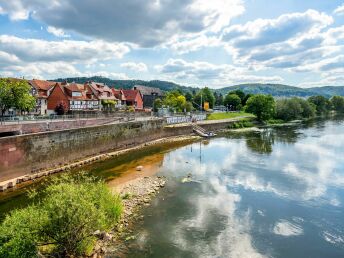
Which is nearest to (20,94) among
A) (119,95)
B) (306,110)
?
(119,95)

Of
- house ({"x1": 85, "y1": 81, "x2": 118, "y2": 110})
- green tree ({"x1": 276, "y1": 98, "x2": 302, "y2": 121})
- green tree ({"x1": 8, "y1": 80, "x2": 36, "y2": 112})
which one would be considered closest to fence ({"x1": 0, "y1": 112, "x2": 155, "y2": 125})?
green tree ({"x1": 8, "y1": 80, "x2": 36, "y2": 112})

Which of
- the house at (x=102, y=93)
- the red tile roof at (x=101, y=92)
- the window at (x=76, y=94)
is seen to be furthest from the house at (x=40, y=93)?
the red tile roof at (x=101, y=92)

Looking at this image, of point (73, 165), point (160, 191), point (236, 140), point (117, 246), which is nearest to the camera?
point (117, 246)

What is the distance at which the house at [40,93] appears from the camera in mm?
62812

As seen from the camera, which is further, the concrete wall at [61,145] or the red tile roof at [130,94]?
the red tile roof at [130,94]

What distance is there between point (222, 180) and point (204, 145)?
22.3 meters

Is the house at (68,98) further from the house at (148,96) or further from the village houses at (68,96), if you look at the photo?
the house at (148,96)

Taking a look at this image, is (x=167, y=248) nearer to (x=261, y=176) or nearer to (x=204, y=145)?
(x=261, y=176)

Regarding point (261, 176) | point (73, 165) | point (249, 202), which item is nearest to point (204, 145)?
point (261, 176)

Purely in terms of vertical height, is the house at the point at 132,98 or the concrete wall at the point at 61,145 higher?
the house at the point at 132,98

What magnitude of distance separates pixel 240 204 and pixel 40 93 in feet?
179

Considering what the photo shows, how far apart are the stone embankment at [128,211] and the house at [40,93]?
141 ft

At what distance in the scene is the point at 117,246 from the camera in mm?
16359

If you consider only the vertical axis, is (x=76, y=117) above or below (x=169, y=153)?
above
